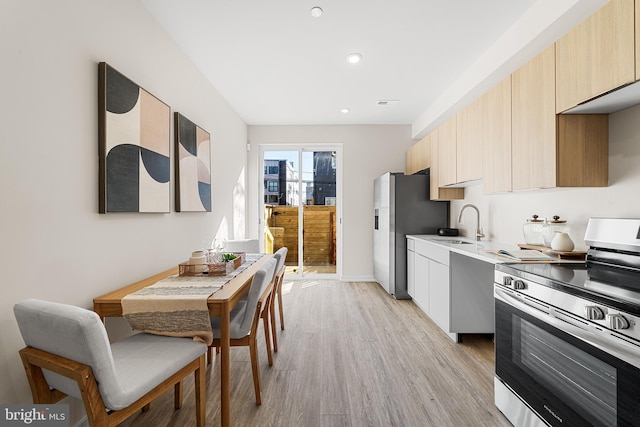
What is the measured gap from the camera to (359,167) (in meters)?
4.97

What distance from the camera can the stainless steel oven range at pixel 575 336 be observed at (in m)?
1.05

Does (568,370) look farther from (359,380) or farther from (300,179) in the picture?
(300,179)

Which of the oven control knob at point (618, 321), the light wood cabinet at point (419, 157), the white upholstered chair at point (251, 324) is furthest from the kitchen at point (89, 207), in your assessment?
the light wood cabinet at point (419, 157)

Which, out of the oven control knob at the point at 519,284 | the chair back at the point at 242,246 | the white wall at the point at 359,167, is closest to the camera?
the oven control knob at the point at 519,284

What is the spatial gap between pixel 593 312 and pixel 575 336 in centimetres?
16

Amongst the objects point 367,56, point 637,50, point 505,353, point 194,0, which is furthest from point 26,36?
point 505,353

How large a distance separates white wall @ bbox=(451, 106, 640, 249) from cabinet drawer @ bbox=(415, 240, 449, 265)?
622 mm

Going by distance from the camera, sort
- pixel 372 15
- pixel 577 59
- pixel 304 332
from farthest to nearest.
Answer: pixel 304 332 → pixel 372 15 → pixel 577 59

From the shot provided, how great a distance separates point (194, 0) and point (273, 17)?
557mm

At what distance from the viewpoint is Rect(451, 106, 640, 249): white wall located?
5.48ft

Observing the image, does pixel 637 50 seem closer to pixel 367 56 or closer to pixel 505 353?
pixel 505 353

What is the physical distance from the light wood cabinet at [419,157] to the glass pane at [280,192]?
6.13 ft

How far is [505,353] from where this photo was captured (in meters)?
1.68

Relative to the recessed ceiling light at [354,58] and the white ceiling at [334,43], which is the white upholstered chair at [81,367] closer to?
the white ceiling at [334,43]
